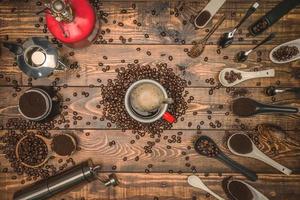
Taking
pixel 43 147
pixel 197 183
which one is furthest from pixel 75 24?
pixel 197 183

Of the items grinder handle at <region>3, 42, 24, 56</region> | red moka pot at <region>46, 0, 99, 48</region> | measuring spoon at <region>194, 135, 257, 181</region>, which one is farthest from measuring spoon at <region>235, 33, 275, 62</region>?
grinder handle at <region>3, 42, 24, 56</region>

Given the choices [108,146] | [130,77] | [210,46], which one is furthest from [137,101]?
[210,46]

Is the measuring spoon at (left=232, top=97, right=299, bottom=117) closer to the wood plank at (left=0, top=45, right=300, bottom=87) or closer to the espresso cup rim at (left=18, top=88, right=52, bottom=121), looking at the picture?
the wood plank at (left=0, top=45, right=300, bottom=87)

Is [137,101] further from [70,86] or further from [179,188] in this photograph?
[179,188]

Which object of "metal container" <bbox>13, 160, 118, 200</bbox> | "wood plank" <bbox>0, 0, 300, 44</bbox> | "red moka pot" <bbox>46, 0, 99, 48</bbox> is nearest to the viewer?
"red moka pot" <bbox>46, 0, 99, 48</bbox>

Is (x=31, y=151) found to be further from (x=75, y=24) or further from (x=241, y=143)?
(x=241, y=143)

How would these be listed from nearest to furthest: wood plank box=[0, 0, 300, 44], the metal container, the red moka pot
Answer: the red moka pot, the metal container, wood plank box=[0, 0, 300, 44]
